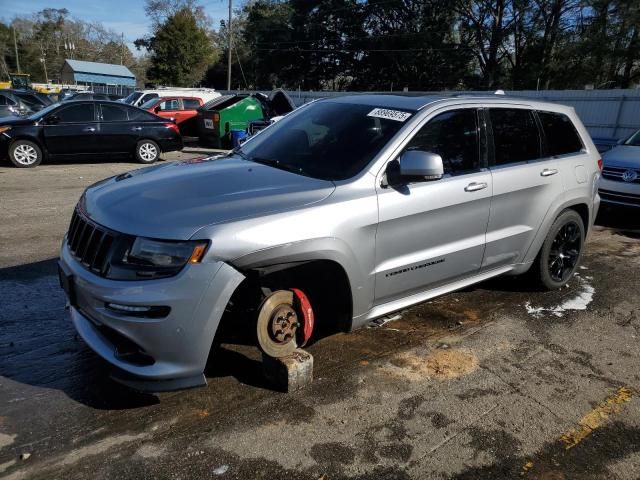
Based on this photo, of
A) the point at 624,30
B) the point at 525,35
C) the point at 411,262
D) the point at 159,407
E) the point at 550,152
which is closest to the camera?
the point at 159,407

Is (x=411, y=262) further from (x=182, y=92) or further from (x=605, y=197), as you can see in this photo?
(x=182, y=92)

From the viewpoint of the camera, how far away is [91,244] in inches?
116

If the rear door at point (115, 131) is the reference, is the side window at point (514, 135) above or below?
above

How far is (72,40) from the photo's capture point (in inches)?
4109

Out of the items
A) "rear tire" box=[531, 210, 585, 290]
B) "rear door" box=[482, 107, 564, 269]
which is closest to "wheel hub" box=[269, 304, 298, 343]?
"rear door" box=[482, 107, 564, 269]

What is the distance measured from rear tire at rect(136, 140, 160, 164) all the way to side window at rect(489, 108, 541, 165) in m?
10.8

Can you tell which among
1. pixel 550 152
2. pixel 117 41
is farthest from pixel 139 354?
pixel 117 41

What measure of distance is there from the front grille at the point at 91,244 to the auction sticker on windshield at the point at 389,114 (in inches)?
80.5

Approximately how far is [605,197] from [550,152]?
14.2 feet

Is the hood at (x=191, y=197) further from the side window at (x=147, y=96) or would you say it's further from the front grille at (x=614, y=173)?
the side window at (x=147, y=96)

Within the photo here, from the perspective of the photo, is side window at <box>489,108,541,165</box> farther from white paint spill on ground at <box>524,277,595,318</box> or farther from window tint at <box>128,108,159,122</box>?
window tint at <box>128,108,159,122</box>

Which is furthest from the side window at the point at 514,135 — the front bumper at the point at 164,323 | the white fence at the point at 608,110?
the white fence at the point at 608,110

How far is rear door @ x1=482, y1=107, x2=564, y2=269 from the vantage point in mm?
4121

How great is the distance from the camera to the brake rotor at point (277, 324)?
306cm
